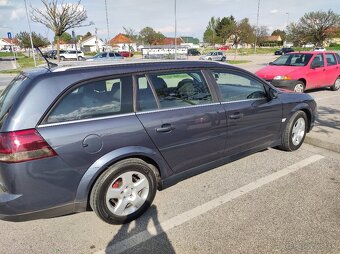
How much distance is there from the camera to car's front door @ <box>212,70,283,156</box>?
141 inches

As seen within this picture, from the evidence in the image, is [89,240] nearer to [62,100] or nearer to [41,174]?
[41,174]

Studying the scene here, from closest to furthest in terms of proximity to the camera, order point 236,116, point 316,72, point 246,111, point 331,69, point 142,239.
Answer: point 142,239 → point 236,116 → point 246,111 → point 316,72 → point 331,69

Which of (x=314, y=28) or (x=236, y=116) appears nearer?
(x=236, y=116)

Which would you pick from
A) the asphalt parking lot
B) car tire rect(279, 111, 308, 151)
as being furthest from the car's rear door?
the asphalt parking lot

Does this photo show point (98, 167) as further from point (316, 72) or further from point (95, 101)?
point (316, 72)

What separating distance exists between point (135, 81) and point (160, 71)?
366 mm

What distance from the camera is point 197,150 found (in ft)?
10.8

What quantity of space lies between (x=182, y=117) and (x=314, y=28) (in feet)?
94.5

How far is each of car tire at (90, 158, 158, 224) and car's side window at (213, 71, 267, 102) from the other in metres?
1.39

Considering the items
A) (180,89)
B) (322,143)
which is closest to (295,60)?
(322,143)

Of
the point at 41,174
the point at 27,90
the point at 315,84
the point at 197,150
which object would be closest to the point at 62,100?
the point at 27,90

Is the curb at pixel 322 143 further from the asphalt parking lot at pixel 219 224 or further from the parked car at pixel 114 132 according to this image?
the parked car at pixel 114 132

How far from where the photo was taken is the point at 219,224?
2.87 meters

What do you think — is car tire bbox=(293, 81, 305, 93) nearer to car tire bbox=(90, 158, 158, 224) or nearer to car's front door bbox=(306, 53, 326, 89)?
car's front door bbox=(306, 53, 326, 89)
